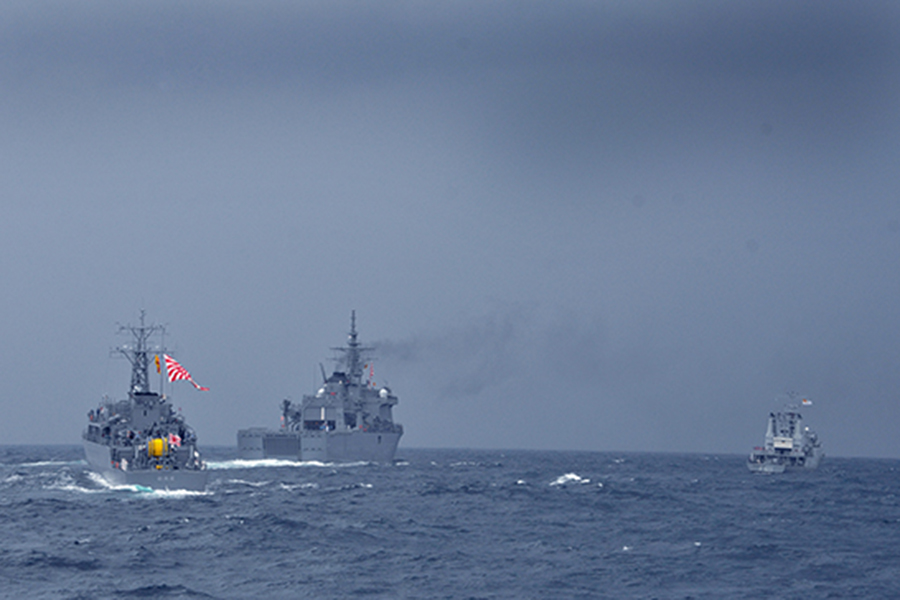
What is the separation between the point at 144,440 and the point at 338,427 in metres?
52.1

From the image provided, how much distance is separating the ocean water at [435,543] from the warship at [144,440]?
5.24 feet

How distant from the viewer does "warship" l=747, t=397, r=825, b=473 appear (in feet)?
443

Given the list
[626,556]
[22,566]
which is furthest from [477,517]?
[22,566]

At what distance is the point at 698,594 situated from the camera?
4122cm

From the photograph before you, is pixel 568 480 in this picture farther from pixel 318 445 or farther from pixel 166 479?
A: pixel 166 479

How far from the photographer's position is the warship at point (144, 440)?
77.5 metres

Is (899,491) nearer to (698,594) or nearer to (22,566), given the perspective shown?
(698,594)

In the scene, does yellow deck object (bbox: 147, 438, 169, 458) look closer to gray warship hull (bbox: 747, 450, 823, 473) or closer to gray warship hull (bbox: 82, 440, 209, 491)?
gray warship hull (bbox: 82, 440, 209, 491)

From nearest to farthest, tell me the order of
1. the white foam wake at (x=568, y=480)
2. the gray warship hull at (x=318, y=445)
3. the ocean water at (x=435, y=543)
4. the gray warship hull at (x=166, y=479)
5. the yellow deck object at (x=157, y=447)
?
the ocean water at (x=435, y=543) → the gray warship hull at (x=166, y=479) → the yellow deck object at (x=157, y=447) → the white foam wake at (x=568, y=480) → the gray warship hull at (x=318, y=445)

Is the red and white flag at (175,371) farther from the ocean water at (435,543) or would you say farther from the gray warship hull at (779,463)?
the gray warship hull at (779,463)

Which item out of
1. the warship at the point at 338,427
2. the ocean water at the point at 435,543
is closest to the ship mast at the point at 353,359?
the warship at the point at 338,427

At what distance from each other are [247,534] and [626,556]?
2072cm

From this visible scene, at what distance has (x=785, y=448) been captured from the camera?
136 m

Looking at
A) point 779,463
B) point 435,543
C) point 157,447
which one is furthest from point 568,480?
point 435,543
